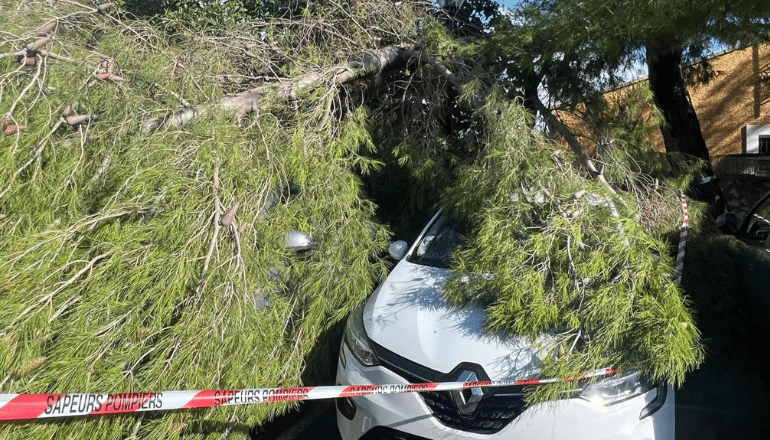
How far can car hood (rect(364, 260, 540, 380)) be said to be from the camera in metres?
3.58

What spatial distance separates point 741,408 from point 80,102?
14.4 ft

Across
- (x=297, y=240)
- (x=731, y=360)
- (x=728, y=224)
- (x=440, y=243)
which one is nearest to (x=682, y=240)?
(x=731, y=360)

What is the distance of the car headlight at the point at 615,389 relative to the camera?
11.3 ft

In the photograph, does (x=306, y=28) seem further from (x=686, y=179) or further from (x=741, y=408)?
(x=741, y=408)

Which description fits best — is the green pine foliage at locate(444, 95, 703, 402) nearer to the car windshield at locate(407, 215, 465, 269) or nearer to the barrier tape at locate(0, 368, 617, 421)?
the barrier tape at locate(0, 368, 617, 421)

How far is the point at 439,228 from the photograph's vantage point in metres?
4.86

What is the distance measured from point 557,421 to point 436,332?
825mm

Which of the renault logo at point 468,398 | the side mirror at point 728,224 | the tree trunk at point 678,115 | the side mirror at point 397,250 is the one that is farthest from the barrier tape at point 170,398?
the tree trunk at point 678,115

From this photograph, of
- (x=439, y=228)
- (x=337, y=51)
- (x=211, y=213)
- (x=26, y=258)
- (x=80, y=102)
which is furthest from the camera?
(x=337, y=51)

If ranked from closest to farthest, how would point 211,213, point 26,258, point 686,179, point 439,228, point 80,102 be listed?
1. point 26,258
2. point 211,213
3. point 80,102
4. point 439,228
5. point 686,179

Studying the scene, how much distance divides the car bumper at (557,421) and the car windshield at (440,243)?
1147mm

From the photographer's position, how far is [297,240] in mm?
4277

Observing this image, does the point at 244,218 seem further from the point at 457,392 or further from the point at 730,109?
the point at 730,109

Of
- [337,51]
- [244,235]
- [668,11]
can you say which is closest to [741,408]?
[668,11]
